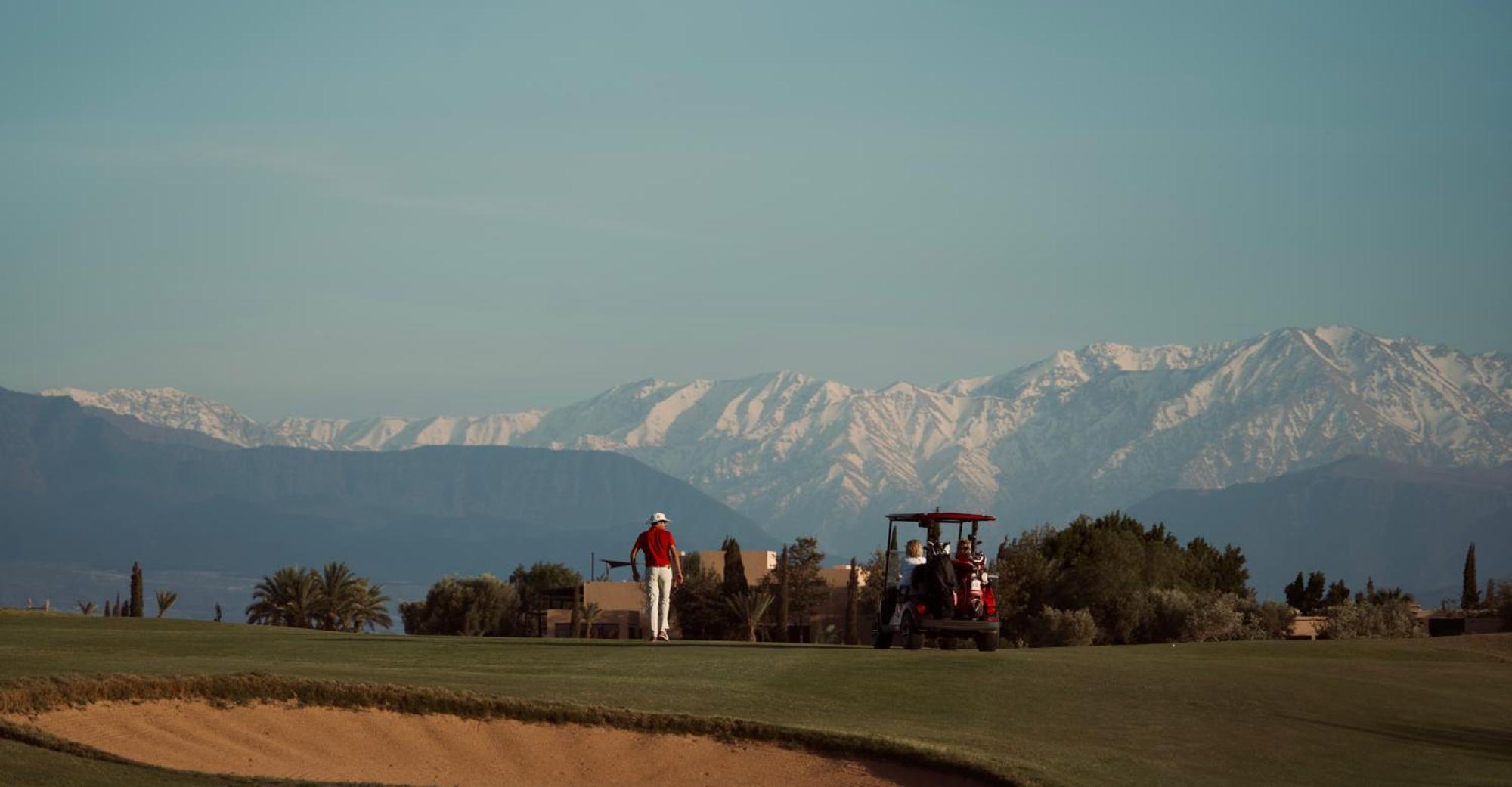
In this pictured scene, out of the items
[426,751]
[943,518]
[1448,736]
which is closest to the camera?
[426,751]

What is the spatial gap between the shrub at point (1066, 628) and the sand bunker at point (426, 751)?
49.2 metres

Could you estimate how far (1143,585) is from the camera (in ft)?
270

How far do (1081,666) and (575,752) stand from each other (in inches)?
388

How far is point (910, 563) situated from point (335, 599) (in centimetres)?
6745

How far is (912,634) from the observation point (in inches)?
1225

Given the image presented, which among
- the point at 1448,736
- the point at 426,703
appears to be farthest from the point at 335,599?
the point at 1448,736

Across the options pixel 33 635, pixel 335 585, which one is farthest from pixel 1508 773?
pixel 335 585

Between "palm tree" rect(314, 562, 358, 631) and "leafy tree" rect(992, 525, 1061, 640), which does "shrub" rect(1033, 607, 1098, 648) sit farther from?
"palm tree" rect(314, 562, 358, 631)

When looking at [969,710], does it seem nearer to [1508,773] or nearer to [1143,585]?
[1508,773]

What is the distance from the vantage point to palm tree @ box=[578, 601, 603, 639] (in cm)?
10050

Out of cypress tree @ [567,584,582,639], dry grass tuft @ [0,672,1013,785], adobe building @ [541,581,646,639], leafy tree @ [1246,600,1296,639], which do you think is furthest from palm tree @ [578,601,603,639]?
dry grass tuft @ [0,672,1013,785]

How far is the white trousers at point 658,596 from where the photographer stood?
33031mm

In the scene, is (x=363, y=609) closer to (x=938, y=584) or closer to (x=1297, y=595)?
(x=1297, y=595)

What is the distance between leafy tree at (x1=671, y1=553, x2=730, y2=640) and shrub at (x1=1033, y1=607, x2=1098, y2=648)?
23.5 m
